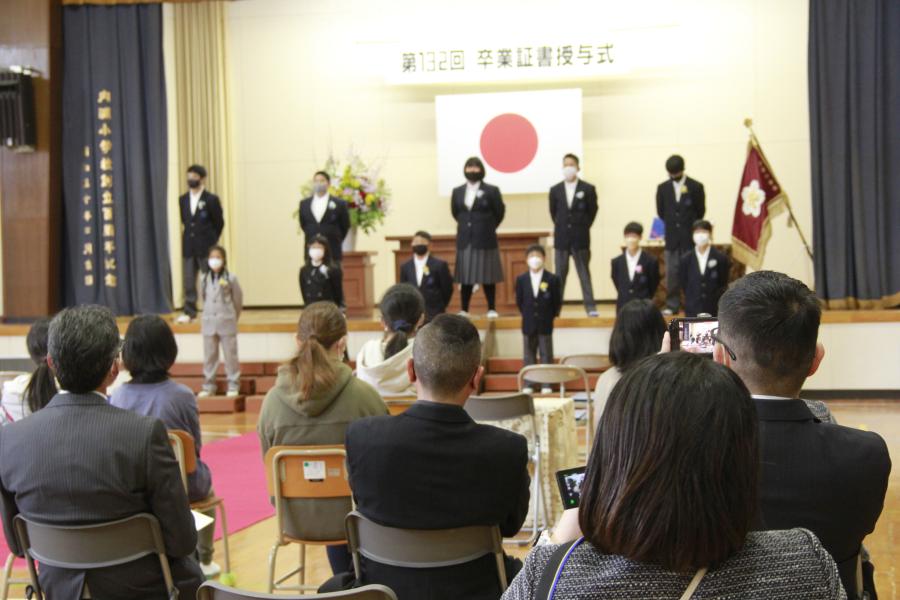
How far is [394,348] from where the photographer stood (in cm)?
436

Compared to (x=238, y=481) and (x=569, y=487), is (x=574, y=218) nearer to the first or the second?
(x=238, y=481)

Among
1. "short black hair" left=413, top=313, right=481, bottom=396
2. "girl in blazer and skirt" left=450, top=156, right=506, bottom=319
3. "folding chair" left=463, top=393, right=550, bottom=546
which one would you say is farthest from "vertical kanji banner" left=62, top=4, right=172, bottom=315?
"short black hair" left=413, top=313, right=481, bottom=396

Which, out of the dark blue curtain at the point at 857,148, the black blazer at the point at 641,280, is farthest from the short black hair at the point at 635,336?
the dark blue curtain at the point at 857,148

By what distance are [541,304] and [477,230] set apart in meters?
1.33

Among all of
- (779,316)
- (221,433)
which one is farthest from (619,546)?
(221,433)

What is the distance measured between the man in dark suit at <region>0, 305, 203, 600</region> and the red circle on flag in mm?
9062

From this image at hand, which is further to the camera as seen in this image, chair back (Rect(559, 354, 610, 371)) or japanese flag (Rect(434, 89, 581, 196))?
japanese flag (Rect(434, 89, 581, 196))

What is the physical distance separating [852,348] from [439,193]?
16.8 ft

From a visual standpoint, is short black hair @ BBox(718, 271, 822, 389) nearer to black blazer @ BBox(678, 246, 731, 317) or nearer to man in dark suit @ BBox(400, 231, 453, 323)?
black blazer @ BBox(678, 246, 731, 317)

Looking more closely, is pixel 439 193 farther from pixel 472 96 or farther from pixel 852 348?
pixel 852 348

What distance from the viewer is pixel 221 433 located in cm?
756

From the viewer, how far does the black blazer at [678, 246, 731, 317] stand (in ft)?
27.3

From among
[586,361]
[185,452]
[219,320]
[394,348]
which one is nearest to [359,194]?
[219,320]

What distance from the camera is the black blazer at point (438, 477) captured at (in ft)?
7.32
